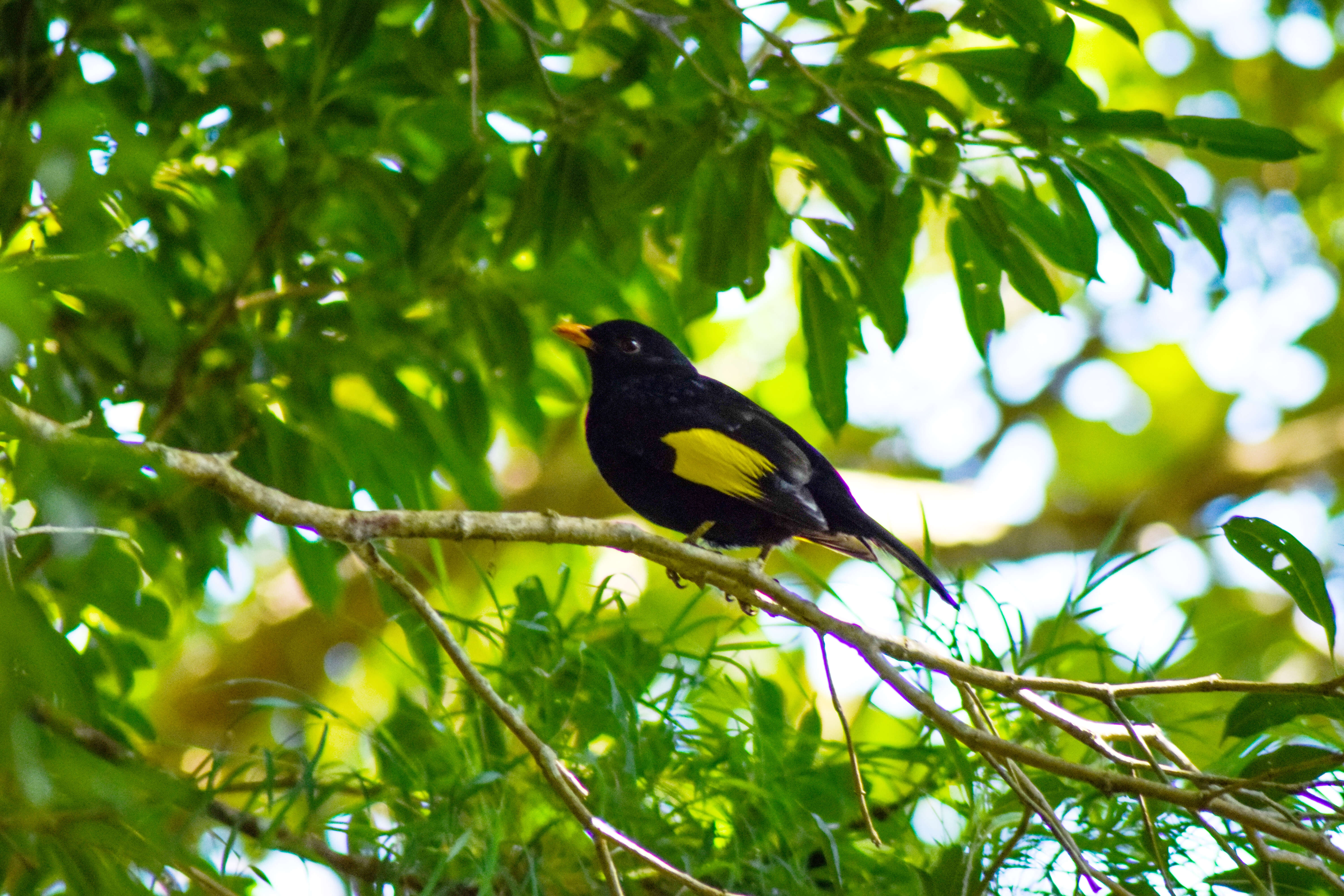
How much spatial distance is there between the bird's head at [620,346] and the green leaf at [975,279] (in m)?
1.18

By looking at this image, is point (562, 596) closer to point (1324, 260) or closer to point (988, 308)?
point (988, 308)

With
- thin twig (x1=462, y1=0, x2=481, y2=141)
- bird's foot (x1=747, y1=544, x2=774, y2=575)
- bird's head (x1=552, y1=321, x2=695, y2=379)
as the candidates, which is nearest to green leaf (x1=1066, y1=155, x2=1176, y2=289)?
bird's foot (x1=747, y1=544, x2=774, y2=575)

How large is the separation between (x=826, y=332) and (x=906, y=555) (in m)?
0.60

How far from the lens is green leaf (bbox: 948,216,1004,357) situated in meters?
2.84

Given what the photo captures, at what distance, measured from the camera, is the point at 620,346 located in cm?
378

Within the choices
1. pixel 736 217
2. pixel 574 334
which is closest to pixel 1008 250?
pixel 736 217

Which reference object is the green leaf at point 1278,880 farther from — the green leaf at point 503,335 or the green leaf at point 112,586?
the green leaf at point 112,586

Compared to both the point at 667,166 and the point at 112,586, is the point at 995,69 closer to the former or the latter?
the point at 667,166

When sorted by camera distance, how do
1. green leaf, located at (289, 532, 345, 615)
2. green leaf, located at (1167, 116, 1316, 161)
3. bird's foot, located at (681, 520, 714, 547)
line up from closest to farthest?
1. green leaf, located at (1167, 116, 1316, 161)
2. bird's foot, located at (681, 520, 714, 547)
3. green leaf, located at (289, 532, 345, 615)

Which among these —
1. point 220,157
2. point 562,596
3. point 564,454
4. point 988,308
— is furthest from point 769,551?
point 564,454

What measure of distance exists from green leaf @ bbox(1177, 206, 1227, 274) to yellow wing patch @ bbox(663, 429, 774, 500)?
45.5 inches

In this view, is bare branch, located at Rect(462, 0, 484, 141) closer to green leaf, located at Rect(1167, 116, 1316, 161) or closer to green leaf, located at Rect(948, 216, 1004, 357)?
green leaf, located at Rect(948, 216, 1004, 357)

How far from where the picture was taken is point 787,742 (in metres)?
3.06

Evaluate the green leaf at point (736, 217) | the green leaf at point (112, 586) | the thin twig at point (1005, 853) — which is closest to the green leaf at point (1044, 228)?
the green leaf at point (736, 217)
